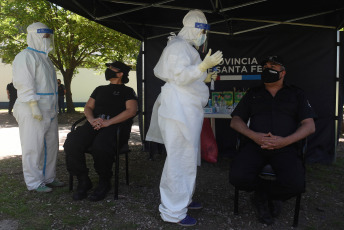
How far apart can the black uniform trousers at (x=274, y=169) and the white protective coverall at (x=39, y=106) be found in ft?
7.29

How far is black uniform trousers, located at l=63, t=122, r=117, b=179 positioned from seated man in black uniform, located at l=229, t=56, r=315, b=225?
135 centimetres

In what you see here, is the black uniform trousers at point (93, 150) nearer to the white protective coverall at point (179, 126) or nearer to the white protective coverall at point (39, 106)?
the white protective coverall at point (39, 106)

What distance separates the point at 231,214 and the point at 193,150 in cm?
85

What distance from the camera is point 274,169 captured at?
2.86m

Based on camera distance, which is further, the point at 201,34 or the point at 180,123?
the point at 201,34

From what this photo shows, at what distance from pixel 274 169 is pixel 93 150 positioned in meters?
1.87

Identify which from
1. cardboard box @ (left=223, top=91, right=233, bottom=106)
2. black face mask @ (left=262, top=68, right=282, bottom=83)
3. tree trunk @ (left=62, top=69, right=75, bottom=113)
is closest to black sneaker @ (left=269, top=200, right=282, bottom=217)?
black face mask @ (left=262, top=68, right=282, bottom=83)

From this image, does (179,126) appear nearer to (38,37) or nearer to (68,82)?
(38,37)

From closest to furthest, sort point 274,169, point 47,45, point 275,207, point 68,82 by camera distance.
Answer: point 274,169 → point 275,207 → point 47,45 → point 68,82

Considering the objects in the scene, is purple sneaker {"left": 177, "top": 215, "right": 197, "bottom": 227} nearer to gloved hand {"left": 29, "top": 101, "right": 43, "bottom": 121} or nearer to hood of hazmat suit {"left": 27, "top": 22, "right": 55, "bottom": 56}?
gloved hand {"left": 29, "top": 101, "right": 43, "bottom": 121}

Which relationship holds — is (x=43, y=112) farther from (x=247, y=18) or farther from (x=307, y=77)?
(x=307, y=77)

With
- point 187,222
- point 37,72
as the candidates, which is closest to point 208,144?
point 187,222

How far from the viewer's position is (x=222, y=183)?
13.7 feet

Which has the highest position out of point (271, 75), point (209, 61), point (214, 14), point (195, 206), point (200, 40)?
point (214, 14)
